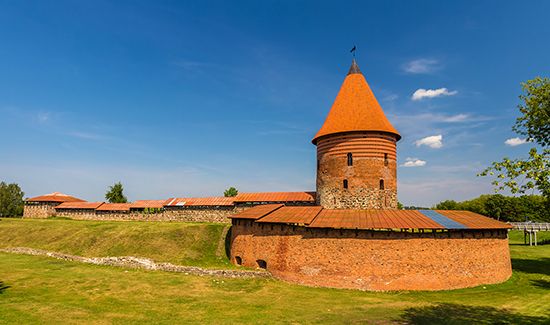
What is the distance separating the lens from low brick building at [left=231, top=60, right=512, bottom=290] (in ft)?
46.1

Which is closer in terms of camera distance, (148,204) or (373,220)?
(373,220)

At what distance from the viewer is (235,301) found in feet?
40.9

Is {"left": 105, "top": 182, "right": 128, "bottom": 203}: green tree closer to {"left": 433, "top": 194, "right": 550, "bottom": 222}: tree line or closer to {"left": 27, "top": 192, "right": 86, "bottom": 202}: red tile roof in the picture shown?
{"left": 27, "top": 192, "right": 86, "bottom": 202}: red tile roof

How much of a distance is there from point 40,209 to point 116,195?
8368 mm

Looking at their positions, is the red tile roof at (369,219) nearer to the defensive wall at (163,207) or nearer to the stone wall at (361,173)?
the stone wall at (361,173)

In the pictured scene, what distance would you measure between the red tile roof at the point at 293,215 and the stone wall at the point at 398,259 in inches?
22.2

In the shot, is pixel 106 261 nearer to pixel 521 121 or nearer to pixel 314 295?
pixel 314 295

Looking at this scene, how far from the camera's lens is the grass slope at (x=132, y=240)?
20.6 meters

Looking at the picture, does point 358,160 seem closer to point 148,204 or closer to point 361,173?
point 361,173

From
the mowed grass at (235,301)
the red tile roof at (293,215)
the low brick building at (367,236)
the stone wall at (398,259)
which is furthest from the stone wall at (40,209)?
the stone wall at (398,259)

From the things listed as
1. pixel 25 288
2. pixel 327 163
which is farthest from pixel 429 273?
pixel 25 288

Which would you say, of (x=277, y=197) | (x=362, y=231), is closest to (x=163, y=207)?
(x=277, y=197)

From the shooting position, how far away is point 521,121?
671 inches

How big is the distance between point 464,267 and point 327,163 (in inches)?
351
